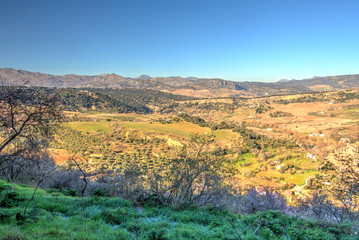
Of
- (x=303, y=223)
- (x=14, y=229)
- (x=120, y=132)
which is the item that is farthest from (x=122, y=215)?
(x=120, y=132)

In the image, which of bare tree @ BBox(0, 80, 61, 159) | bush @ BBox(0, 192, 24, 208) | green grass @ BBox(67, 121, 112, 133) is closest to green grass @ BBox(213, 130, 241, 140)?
green grass @ BBox(67, 121, 112, 133)

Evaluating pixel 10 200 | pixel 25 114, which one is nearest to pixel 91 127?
pixel 25 114

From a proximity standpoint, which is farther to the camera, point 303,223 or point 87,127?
point 87,127

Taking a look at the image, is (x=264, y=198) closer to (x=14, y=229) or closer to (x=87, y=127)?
(x=14, y=229)

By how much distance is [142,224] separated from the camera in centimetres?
602

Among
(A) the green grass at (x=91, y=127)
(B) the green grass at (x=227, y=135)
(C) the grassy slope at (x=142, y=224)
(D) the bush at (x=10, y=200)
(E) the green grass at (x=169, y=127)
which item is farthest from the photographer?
(E) the green grass at (x=169, y=127)

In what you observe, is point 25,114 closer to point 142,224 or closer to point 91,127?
point 142,224

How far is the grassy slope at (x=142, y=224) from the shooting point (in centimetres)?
490

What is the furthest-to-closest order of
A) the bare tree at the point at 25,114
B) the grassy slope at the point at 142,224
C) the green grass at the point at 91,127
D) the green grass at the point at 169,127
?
the green grass at the point at 169,127 → the green grass at the point at 91,127 → the bare tree at the point at 25,114 → the grassy slope at the point at 142,224

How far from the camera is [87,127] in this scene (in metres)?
49.5

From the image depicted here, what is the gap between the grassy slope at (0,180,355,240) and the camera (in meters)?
4.90

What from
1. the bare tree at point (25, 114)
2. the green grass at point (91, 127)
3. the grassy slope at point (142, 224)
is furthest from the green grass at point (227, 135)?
the bare tree at point (25, 114)

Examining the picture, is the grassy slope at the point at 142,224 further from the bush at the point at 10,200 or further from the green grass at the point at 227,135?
the green grass at the point at 227,135

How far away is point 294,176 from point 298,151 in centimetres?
1385
